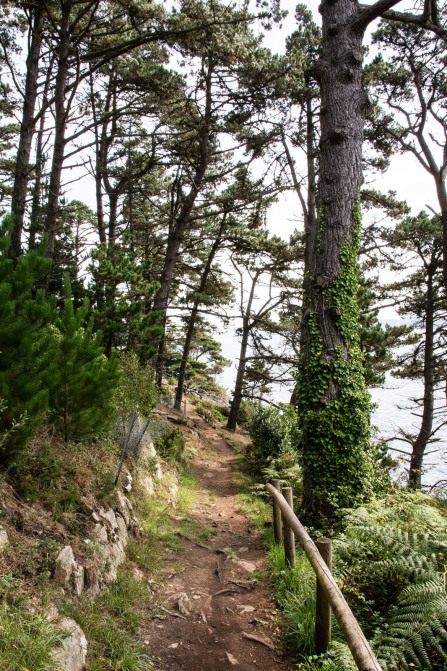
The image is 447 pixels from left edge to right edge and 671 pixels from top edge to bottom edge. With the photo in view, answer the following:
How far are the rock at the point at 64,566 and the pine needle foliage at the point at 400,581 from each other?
2405mm

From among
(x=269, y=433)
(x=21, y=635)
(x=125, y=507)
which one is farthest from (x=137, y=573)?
(x=269, y=433)

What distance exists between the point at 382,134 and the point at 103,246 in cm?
909

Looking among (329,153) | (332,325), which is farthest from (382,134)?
(332,325)

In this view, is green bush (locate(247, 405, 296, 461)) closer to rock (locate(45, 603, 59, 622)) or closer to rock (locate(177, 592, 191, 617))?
rock (locate(177, 592, 191, 617))

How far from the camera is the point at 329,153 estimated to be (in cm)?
618

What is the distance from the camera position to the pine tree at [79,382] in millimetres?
4148

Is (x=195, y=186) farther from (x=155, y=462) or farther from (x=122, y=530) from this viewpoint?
(x=122, y=530)

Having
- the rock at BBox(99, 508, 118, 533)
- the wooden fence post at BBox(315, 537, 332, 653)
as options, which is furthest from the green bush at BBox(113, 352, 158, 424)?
the wooden fence post at BBox(315, 537, 332, 653)

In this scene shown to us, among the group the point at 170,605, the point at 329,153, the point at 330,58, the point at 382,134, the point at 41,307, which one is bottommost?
the point at 170,605

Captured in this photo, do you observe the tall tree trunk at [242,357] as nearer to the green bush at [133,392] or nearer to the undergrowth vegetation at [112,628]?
the green bush at [133,392]

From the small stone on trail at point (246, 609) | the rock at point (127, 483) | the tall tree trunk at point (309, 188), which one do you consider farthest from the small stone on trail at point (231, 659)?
the tall tree trunk at point (309, 188)

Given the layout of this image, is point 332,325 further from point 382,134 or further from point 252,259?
point 252,259

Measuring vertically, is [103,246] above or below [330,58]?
below

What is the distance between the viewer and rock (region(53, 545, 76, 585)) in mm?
3008
